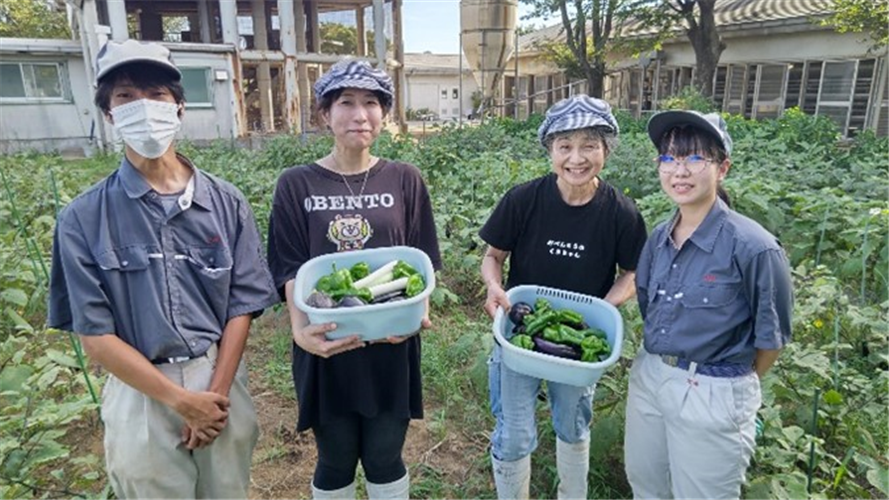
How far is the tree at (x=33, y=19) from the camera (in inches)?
934

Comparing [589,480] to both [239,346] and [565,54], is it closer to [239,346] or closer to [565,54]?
[239,346]

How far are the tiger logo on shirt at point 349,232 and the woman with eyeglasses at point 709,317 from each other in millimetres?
975

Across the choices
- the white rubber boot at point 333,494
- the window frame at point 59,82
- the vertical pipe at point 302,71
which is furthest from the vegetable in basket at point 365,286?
the window frame at point 59,82

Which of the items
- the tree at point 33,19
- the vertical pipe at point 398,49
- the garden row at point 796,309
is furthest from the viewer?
the tree at point 33,19

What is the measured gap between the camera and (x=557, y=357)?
1.82 metres

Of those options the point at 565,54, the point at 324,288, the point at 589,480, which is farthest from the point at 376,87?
the point at 565,54

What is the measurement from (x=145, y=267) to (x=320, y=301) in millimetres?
487

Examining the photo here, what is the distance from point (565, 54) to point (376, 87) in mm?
19612

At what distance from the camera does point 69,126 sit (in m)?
15.8

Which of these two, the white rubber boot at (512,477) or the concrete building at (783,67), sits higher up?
the concrete building at (783,67)

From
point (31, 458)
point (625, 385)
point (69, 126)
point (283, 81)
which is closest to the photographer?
point (31, 458)

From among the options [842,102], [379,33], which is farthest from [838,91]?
[379,33]

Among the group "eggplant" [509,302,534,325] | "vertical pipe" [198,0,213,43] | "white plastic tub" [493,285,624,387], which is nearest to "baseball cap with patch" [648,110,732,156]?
"white plastic tub" [493,285,624,387]

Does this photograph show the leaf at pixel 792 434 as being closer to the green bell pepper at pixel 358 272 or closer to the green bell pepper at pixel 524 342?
the green bell pepper at pixel 524 342
